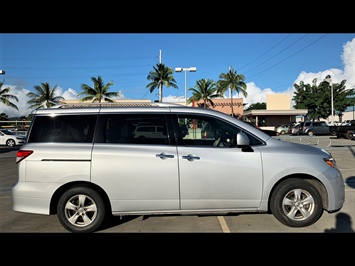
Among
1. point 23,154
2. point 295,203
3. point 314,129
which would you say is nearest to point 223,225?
point 295,203

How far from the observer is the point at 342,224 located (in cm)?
424

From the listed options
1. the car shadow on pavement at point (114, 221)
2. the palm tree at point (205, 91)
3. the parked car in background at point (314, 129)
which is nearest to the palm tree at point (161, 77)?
the palm tree at point (205, 91)

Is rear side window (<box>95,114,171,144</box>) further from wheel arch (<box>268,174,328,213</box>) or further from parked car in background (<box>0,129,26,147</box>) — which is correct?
parked car in background (<box>0,129,26,147</box>)

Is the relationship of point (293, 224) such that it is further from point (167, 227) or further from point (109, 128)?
point (109, 128)

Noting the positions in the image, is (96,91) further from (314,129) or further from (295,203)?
(295,203)

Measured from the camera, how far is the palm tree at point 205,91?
4212cm

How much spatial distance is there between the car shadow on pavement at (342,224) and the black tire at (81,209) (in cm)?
350

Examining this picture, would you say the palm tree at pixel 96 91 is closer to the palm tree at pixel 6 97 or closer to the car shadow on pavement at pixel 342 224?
the palm tree at pixel 6 97

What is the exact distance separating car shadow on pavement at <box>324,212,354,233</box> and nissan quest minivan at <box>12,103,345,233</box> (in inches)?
12.0

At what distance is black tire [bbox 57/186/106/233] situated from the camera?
3969 mm
